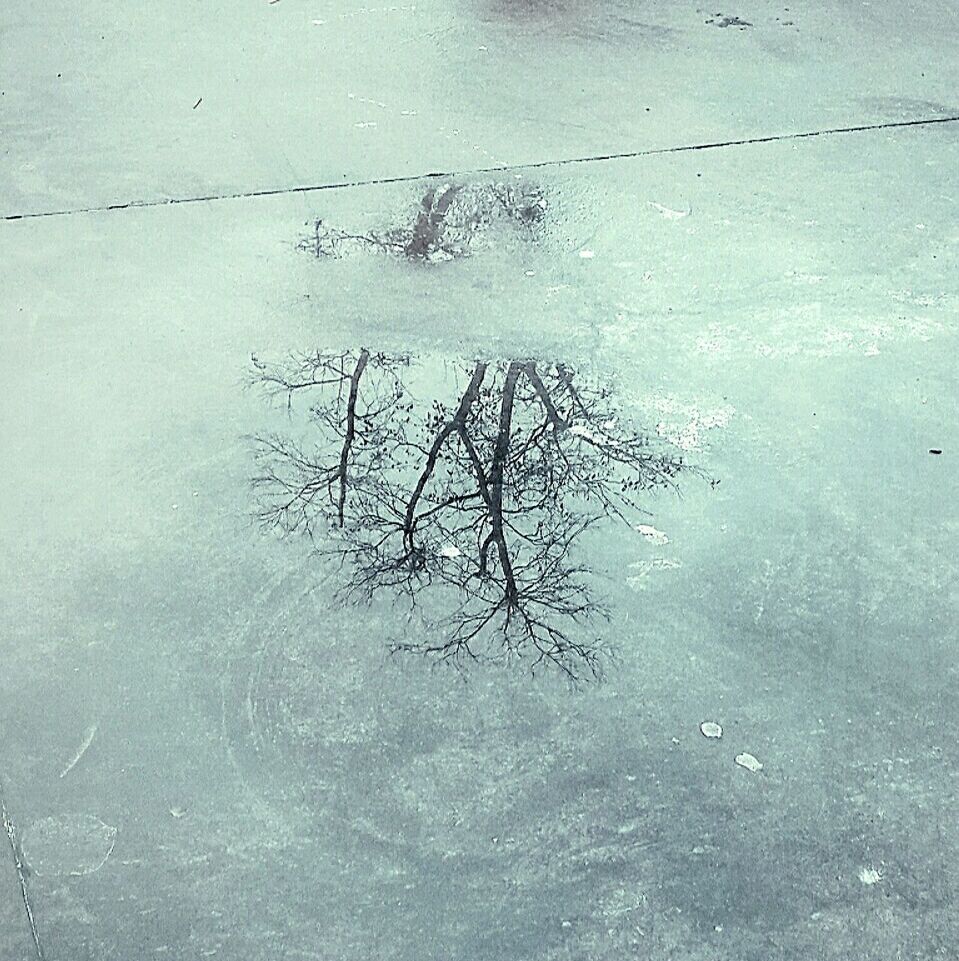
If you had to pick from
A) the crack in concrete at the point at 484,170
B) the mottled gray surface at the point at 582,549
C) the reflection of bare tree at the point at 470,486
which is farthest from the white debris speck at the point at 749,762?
the crack in concrete at the point at 484,170

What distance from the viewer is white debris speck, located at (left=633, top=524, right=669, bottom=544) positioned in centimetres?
314

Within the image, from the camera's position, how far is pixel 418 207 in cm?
468

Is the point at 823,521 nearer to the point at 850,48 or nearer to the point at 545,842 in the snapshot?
the point at 545,842

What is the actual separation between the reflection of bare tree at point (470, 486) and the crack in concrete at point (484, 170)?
48.8 inches

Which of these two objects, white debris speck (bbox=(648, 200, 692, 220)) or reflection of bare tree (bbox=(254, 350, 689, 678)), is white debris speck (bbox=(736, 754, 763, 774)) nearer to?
reflection of bare tree (bbox=(254, 350, 689, 678))

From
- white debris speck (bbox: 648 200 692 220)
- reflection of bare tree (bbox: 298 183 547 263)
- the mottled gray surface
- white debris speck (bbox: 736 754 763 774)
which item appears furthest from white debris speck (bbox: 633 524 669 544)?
white debris speck (bbox: 648 200 692 220)

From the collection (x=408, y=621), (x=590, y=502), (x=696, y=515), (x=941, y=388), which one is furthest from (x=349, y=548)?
(x=941, y=388)

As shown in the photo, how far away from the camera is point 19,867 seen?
2.41m

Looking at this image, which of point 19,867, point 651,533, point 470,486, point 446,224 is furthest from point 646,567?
point 446,224

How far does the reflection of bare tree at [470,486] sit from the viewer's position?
9.68ft

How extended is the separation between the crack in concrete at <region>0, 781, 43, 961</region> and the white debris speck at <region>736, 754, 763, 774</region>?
1.36 metres

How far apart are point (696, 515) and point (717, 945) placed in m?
1.20

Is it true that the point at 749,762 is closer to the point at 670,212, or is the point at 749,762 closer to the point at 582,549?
the point at 582,549

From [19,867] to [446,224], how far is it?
110 inches
